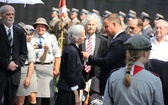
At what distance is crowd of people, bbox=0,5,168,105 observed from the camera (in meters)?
6.14

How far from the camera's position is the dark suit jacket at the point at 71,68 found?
9.41m

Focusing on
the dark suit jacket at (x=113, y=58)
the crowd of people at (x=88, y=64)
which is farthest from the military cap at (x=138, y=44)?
the dark suit jacket at (x=113, y=58)

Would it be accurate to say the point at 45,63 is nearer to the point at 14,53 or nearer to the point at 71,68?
the point at 14,53

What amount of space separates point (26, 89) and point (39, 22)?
6.50ft

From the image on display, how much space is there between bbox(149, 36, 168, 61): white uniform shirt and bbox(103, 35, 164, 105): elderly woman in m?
3.71

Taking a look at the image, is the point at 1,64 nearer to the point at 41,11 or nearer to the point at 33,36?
the point at 33,36

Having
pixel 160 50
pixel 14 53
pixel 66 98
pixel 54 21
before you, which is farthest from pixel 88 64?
pixel 54 21

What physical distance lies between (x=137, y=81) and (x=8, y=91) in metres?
4.81

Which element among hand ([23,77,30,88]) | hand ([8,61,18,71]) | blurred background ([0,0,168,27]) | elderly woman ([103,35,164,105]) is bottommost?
hand ([23,77,30,88])

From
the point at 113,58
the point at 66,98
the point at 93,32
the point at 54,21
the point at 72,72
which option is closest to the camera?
the point at 113,58

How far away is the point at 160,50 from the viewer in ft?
33.4

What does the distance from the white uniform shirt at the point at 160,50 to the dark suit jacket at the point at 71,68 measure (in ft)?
3.92

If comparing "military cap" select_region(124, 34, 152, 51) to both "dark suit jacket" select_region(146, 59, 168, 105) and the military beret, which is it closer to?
the military beret

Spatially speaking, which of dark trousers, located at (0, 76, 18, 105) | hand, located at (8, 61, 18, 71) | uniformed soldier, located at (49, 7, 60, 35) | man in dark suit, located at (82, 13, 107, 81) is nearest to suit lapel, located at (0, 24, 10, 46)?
hand, located at (8, 61, 18, 71)
